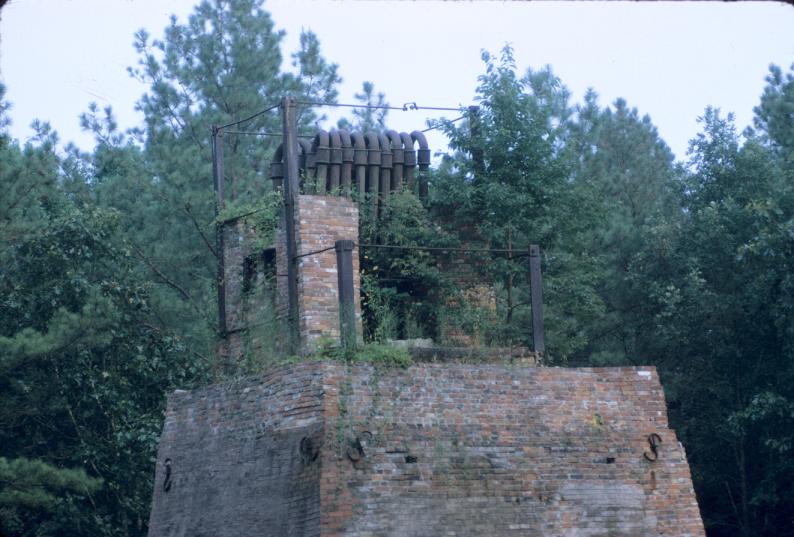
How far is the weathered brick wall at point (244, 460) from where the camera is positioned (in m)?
11.7

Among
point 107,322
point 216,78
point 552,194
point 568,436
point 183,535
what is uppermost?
point 216,78

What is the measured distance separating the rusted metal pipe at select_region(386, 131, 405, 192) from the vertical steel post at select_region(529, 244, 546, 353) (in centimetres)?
228

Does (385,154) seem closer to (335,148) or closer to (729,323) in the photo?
(335,148)

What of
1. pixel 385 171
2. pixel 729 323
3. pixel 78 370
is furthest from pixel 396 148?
pixel 729 323

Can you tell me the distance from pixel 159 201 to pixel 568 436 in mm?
14640

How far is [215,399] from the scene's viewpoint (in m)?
13.5

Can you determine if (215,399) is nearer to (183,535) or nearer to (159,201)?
(183,535)

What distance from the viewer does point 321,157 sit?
49.1 feet

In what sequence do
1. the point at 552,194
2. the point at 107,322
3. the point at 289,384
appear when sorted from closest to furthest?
1. the point at 289,384
2. the point at 552,194
3. the point at 107,322

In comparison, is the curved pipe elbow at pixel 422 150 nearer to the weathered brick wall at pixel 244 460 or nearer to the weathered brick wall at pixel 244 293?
the weathered brick wall at pixel 244 293

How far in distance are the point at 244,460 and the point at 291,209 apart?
3226 millimetres

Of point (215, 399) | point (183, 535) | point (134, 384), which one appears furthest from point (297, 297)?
point (134, 384)

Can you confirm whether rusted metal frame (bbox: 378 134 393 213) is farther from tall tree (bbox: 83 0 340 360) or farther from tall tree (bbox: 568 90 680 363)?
tall tree (bbox: 83 0 340 360)

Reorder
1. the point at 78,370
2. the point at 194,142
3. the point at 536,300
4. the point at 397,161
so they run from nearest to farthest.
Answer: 1. the point at 536,300
2. the point at 397,161
3. the point at 78,370
4. the point at 194,142
